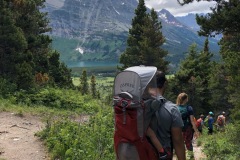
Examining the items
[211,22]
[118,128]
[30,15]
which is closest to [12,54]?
[30,15]

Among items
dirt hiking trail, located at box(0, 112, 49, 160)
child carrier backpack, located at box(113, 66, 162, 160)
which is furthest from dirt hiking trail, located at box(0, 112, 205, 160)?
child carrier backpack, located at box(113, 66, 162, 160)

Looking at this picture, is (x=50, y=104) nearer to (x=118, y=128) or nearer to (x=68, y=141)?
(x=68, y=141)

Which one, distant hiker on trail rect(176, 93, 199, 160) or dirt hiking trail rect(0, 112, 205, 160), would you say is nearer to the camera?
distant hiker on trail rect(176, 93, 199, 160)

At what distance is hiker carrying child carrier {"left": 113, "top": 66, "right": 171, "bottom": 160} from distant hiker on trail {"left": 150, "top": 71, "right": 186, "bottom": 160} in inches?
3.1

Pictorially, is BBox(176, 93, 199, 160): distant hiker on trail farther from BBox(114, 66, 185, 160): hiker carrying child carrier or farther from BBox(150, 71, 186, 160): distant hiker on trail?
BBox(114, 66, 185, 160): hiker carrying child carrier

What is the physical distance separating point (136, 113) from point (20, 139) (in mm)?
7086

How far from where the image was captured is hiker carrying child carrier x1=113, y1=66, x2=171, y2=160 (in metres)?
3.67

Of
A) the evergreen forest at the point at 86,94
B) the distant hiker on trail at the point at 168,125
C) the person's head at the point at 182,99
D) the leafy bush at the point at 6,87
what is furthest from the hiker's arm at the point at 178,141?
the leafy bush at the point at 6,87

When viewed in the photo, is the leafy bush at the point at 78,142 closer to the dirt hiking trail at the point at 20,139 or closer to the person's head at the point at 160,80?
the dirt hiking trail at the point at 20,139

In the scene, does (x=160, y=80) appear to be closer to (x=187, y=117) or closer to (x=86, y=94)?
(x=187, y=117)

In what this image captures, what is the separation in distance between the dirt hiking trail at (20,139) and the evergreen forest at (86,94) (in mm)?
330

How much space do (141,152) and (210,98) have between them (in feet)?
132

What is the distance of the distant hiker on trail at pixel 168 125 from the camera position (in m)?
3.76

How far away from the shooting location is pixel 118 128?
3885 mm
